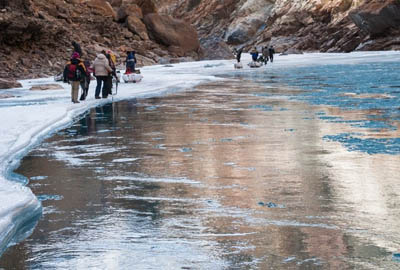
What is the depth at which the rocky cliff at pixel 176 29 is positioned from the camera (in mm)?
48781

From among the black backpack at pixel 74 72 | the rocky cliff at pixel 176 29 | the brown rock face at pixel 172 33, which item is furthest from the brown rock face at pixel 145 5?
the black backpack at pixel 74 72

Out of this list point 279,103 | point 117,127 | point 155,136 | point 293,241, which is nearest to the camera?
point 293,241

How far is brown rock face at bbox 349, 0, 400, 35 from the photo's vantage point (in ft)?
260

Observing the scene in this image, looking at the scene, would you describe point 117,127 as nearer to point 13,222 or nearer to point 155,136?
point 155,136

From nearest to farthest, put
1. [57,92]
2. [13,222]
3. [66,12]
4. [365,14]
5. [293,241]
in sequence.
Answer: [293,241]
[13,222]
[57,92]
[66,12]
[365,14]

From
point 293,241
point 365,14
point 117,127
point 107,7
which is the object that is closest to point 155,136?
point 117,127

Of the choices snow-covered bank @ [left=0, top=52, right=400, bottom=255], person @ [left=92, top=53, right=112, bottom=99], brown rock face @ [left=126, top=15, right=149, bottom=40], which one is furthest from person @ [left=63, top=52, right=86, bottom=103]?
brown rock face @ [left=126, top=15, right=149, bottom=40]

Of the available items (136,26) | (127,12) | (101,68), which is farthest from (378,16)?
(101,68)

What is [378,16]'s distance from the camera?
79438 millimetres

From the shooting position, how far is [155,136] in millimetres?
13484

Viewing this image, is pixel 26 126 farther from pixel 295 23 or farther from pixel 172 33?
pixel 295 23

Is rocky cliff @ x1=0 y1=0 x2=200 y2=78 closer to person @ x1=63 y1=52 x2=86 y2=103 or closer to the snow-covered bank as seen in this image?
the snow-covered bank

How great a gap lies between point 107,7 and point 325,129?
61.8m

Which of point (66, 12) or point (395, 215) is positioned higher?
point (66, 12)
